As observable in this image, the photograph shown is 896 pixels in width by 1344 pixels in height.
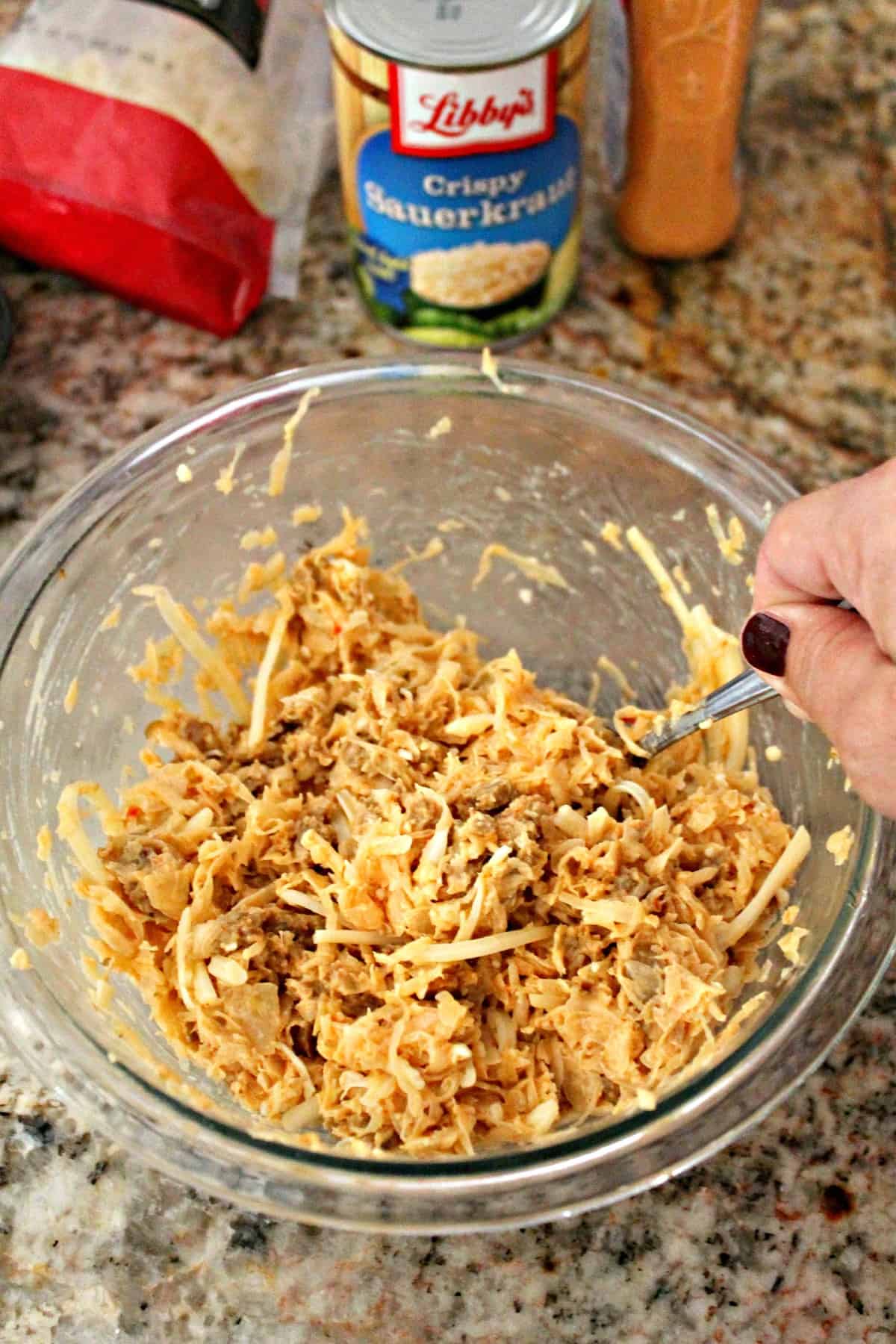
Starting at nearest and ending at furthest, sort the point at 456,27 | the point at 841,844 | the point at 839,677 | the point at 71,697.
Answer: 1. the point at 839,677
2. the point at 841,844
3. the point at 71,697
4. the point at 456,27

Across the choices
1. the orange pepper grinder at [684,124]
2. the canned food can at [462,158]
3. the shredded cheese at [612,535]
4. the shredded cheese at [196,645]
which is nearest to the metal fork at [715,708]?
the shredded cheese at [612,535]

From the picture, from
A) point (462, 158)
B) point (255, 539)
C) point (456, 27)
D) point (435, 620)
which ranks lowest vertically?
point (435, 620)

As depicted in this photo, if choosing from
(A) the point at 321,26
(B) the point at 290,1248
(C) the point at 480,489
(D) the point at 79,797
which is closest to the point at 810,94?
(A) the point at 321,26

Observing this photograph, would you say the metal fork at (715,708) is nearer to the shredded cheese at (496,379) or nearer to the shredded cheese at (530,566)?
the shredded cheese at (530,566)

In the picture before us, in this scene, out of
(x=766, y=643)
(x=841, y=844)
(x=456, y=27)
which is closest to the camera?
(x=766, y=643)

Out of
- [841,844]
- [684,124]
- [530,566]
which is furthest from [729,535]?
[684,124]

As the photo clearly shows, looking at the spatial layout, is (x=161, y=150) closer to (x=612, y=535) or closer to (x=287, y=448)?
(x=287, y=448)

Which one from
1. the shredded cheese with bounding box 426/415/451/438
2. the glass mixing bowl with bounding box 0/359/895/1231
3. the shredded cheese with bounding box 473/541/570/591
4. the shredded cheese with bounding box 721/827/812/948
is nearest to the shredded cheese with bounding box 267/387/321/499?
the glass mixing bowl with bounding box 0/359/895/1231

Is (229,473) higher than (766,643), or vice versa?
(766,643)
